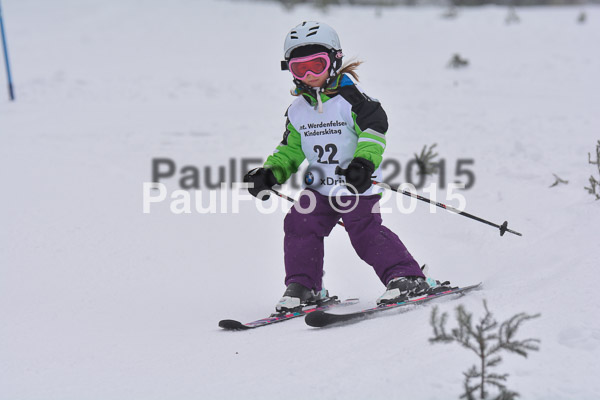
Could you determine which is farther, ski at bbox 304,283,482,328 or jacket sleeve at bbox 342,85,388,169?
jacket sleeve at bbox 342,85,388,169

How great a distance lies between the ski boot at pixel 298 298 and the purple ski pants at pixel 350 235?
42 millimetres

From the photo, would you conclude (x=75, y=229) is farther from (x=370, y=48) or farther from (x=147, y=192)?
(x=370, y=48)

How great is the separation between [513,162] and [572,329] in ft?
13.4

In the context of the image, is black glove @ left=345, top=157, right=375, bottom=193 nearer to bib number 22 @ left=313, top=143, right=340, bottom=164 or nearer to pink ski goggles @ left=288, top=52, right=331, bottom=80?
bib number 22 @ left=313, top=143, right=340, bottom=164

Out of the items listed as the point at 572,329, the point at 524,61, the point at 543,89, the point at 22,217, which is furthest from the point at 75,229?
the point at 524,61

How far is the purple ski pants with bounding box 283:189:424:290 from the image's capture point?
3619 millimetres

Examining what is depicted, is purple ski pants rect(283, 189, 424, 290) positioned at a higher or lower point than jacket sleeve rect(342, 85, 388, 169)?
lower

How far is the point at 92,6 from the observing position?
15500 mm

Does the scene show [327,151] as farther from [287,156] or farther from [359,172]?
[359,172]

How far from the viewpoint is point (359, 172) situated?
329 cm

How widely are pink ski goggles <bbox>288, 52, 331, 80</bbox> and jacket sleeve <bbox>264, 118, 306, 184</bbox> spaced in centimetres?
38

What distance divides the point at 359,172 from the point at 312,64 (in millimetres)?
733
